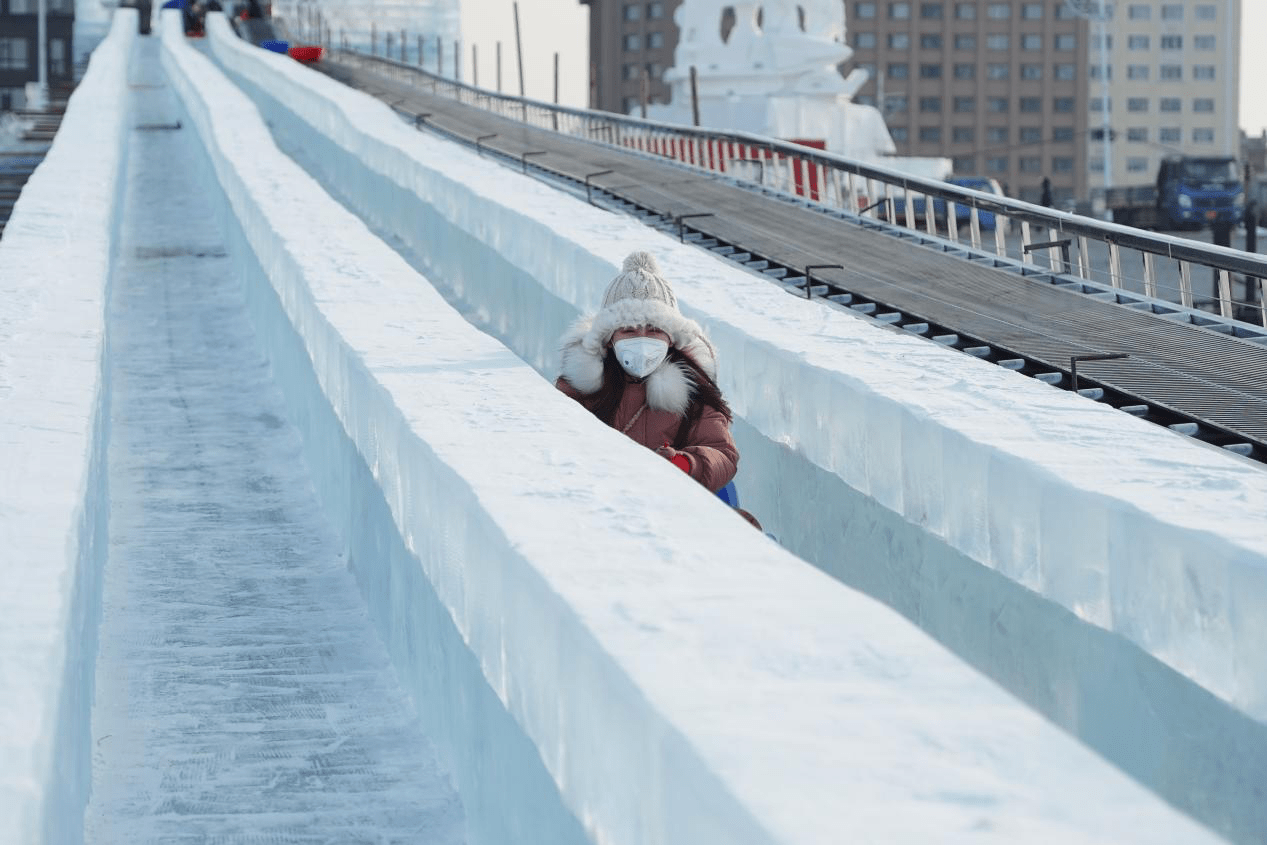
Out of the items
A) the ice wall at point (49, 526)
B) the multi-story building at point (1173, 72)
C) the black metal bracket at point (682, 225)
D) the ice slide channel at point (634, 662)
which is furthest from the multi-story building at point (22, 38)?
the ice slide channel at point (634, 662)

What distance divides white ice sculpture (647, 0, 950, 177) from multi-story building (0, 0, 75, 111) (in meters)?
39.5

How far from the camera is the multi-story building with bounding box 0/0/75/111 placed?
91.1 meters

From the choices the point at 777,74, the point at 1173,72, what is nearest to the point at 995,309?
the point at 777,74

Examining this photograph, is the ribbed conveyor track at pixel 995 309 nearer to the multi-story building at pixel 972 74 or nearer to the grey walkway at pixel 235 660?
the grey walkway at pixel 235 660

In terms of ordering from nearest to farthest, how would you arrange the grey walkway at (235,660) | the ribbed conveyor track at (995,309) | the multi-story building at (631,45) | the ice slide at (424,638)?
the ice slide at (424,638)
the grey walkway at (235,660)
the ribbed conveyor track at (995,309)
the multi-story building at (631,45)

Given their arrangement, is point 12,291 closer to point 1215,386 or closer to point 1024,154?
point 1215,386

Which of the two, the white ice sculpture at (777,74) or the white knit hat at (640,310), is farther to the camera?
the white ice sculpture at (777,74)

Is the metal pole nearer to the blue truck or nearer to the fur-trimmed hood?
the blue truck

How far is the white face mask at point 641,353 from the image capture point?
630cm

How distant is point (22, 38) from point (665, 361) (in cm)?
9161

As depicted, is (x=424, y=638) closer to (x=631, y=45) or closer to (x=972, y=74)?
(x=972, y=74)

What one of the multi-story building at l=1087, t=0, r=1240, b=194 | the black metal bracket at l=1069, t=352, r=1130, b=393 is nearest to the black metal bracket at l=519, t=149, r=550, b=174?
the black metal bracket at l=1069, t=352, r=1130, b=393

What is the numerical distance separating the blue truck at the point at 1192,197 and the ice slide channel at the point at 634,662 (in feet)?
149

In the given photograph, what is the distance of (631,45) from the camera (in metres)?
130
